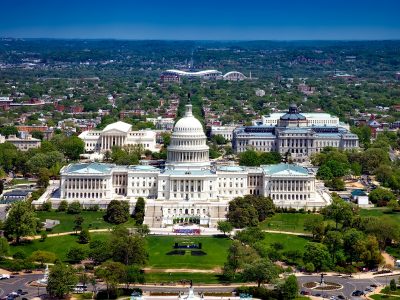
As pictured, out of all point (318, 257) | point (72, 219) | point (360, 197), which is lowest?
point (72, 219)

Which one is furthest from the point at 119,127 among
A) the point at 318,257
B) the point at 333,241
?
the point at 318,257

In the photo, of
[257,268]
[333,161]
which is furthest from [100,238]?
[333,161]

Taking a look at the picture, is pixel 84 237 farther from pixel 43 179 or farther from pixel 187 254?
pixel 43 179

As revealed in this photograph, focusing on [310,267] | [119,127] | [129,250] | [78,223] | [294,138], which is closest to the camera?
[129,250]

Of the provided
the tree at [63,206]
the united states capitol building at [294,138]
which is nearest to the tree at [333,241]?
the tree at [63,206]

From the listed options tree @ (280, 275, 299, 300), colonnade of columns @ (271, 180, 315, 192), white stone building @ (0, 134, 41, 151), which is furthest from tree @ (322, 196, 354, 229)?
white stone building @ (0, 134, 41, 151)

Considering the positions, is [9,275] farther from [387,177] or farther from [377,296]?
[387,177]

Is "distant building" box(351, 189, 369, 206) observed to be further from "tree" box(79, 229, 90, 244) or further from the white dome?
"tree" box(79, 229, 90, 244)
